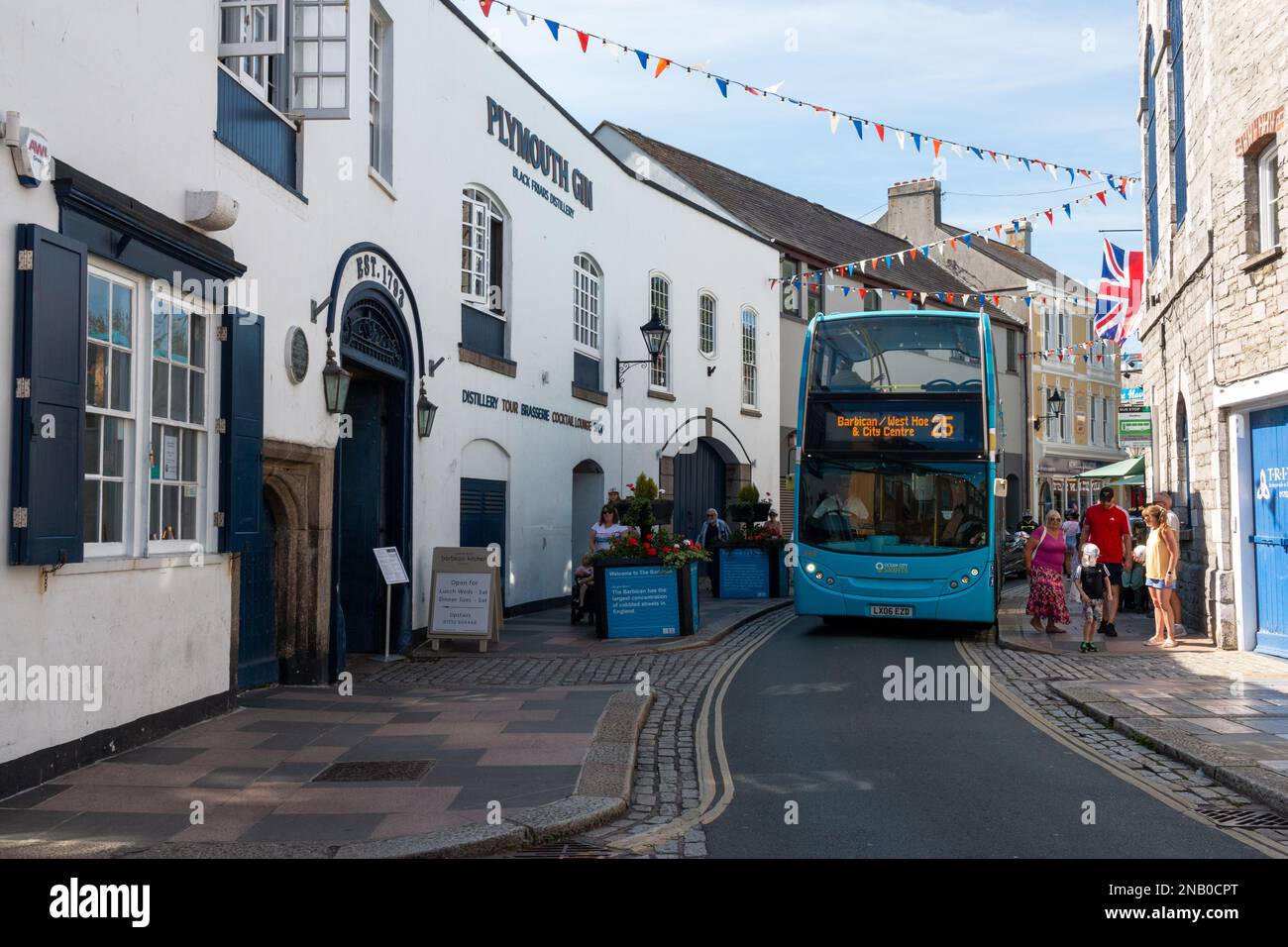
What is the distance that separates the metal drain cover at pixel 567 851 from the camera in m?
5.77

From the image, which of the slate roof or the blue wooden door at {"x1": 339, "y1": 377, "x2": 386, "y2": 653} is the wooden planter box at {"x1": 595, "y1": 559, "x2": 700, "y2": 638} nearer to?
the blue wooden door at {"x1": 339, "y1": 377, "x2": 386, "y2": 653}

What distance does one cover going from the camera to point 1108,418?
179 ft

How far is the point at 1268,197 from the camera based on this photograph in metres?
13.0

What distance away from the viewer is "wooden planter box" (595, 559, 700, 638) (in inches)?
597

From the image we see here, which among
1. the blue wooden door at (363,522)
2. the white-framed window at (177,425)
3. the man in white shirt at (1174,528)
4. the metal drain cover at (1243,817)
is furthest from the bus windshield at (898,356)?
the metal drain cover at (1243,817)

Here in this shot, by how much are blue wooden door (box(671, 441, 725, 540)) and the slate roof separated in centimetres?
648

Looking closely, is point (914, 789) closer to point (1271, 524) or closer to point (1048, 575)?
point (1271, 524)

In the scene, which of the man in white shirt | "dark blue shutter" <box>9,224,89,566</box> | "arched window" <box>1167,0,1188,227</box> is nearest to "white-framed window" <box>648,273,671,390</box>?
"arched window" <box>1167,0,1188,227</box>

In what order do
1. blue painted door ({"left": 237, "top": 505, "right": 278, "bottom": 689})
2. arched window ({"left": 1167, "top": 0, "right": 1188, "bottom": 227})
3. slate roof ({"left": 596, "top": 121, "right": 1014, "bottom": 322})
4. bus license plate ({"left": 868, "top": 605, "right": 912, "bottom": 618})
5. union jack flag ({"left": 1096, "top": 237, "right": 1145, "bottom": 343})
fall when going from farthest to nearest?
slate roof ({"left": 596, "top": 121, "right": 1014, "bottom": 322})
union jack flag ({"left": 1096, "top": 237, "right": 1145, "bottom": 343})
arched window ({"left": 1167, "top": 0, "right": 1188, "bottom": 227})
bus license plate ({"left": 868, "top": 605, "right": 912, "bottom": 618})
blue painted door ({"left": 237, "top": 505, "right": 278, "bottom": 689})

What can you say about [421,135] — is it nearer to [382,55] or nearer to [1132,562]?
[382,55]

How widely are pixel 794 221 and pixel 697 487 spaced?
Answer: 12576 mm

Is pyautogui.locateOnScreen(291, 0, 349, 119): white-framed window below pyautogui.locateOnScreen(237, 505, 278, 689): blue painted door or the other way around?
the other way around

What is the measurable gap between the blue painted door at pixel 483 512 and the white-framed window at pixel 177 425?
6.75 metres
